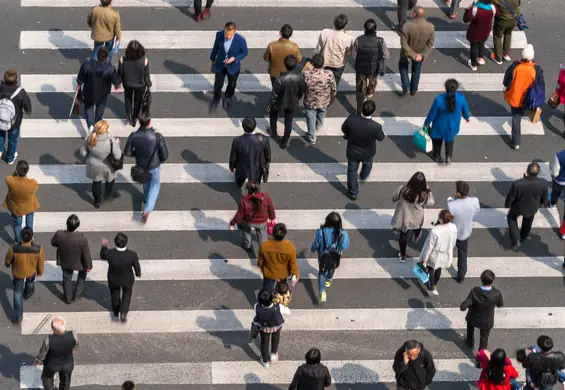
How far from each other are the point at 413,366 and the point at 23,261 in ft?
18.1

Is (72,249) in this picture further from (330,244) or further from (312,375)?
(312,375)

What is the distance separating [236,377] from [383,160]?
202 inches

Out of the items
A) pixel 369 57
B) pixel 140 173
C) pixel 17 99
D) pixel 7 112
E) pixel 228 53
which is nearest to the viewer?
pixel 140 173

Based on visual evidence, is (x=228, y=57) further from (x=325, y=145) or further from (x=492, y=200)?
(x=492, y=200)

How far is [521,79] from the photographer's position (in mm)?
22094

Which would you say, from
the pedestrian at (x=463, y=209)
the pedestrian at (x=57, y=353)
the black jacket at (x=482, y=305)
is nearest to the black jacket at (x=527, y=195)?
the pedestrian at (x=463, y=209)

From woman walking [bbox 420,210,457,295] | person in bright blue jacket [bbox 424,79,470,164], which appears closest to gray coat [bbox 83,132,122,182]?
woman walking [bbox 420,210,457,295]

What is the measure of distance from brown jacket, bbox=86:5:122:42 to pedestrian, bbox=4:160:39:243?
12.2ft

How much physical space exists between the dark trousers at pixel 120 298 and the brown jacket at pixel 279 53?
4941 mm

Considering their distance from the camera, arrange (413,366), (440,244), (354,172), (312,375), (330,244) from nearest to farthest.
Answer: (312,375), (413,366), (330,244), (440,244), (354,172)

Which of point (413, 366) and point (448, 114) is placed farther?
point (448, 114)

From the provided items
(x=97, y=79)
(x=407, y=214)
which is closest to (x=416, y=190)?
(x=407, y=214)

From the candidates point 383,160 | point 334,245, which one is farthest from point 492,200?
point 334,245

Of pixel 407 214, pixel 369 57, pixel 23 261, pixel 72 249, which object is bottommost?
pixel 23 261
